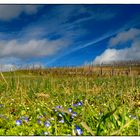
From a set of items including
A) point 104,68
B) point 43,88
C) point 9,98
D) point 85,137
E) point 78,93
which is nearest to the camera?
point 85,137

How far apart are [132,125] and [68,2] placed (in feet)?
4.44

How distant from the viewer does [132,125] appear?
10.6 ft

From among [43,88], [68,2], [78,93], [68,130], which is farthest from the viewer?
[43,88]

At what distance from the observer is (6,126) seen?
3.41 metres

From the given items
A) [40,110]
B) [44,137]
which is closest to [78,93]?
[40,110]

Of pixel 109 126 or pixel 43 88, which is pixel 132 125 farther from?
pixel 43 88

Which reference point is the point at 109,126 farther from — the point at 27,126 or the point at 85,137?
the point at 27,126

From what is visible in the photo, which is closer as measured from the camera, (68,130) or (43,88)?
(68,130)

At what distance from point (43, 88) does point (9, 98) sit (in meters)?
1.76

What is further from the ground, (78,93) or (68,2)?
(68,2)

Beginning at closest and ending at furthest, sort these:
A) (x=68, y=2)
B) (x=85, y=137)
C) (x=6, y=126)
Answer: (x=85, y=137), (x=6, y=126), (x=68, y=2)

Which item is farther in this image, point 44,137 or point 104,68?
point 104,68

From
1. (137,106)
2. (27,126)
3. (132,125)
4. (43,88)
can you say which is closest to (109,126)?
(132,125)

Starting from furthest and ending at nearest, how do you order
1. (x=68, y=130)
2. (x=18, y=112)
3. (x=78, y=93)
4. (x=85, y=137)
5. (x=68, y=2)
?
1. (x=78, y=93)
2. (x=18, y=112)
3. (x=68, y=2)
4. (x=68, y=130)
5. (x=85, y=137)
